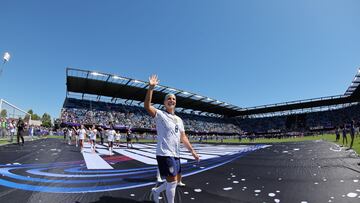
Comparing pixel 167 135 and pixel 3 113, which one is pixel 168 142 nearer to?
pixel 167 135

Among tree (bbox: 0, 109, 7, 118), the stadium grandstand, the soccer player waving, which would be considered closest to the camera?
the soccer player waving

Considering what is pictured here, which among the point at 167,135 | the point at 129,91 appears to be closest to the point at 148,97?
the point at 167,135

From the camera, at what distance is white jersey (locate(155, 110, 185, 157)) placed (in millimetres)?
3814

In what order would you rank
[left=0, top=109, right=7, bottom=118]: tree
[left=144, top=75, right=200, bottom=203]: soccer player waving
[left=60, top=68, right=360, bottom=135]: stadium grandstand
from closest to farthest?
1. [left=144, top=75, right=200, bottom=203]: soccer player waving
2. [left=0, top=109, right=7, bottom=118]: tree
3. [left=60, top=68, right=360, bottom=135]: stadium grandstand

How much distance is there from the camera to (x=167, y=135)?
3.91 meters

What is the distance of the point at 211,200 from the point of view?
14.9 ft

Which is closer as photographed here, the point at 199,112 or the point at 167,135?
the point at 167,135

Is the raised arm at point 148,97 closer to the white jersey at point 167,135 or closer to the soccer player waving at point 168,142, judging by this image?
the soccer player waving at point 168,142

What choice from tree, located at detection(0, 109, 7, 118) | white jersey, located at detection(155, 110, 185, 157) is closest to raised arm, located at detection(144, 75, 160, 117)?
white jersey, located at detection(155, 110, 185, 157)

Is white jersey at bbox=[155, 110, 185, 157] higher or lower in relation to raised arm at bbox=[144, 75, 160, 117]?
lower

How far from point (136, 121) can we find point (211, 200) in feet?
169

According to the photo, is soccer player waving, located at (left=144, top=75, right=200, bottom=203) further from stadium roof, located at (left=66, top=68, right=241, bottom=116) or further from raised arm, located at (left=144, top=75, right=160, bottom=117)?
stadium roof, located at (left=66, top=68, right=241, bottom=116)

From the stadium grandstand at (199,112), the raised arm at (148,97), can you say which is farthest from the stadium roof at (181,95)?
the raised arm at (148,97)

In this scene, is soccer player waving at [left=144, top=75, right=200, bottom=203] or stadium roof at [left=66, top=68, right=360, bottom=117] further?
stadium roof at [left=66, top=68, right=360, bottom=117]
